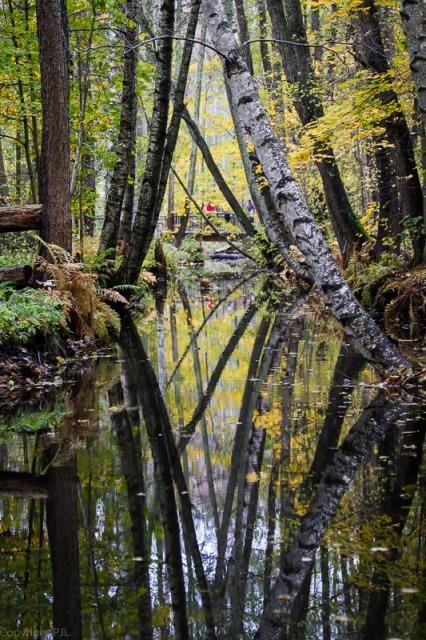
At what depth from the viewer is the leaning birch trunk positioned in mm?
6871

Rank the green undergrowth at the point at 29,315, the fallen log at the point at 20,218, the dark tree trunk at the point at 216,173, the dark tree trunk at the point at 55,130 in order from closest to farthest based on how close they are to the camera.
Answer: the green undergrowth at the point at 29,315 < the fallen log at the point at 20,218 < the dark tree trunk at the point at 55,130 < the dark tree trunk at the point at 216,173

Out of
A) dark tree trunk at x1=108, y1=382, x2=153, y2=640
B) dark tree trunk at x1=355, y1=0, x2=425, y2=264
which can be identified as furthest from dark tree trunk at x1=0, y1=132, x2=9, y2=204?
dark tree trunk at x1=108, y1=382, x2=153, y2=640

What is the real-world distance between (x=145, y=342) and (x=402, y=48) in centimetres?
635

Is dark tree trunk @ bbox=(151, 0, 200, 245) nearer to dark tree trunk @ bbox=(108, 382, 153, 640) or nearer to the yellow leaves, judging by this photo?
the yellow leaves

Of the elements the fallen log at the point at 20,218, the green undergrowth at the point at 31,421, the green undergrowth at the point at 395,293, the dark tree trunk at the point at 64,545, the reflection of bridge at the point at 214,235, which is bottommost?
the dark tree trunk at the point at 64,545

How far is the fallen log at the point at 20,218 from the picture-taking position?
9.90 meters

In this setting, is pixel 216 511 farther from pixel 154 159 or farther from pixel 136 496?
pixel 154 159

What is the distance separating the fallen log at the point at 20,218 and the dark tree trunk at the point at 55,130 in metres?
0.12

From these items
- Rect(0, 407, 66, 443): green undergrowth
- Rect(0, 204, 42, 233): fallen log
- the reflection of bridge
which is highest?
the reflection of bridge

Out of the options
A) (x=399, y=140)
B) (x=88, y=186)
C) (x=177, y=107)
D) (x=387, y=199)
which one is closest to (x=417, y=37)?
(x=399, y=140)

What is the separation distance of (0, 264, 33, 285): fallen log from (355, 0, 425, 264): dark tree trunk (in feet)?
18.8

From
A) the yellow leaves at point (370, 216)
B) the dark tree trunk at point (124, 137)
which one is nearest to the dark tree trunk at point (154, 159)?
the dark tree trunk at point (124, 137)

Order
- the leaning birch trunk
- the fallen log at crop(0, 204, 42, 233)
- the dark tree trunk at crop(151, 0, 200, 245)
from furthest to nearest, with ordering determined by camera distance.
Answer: the dark tree trunk at crop(151, 0, 200, 245)
the fallen log at crop(0, 204, 42, 233)
the leaning birch trunk

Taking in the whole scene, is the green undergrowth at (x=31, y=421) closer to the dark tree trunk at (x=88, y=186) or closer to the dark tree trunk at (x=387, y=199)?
the dark tree trunk at (x=387, y=199)
